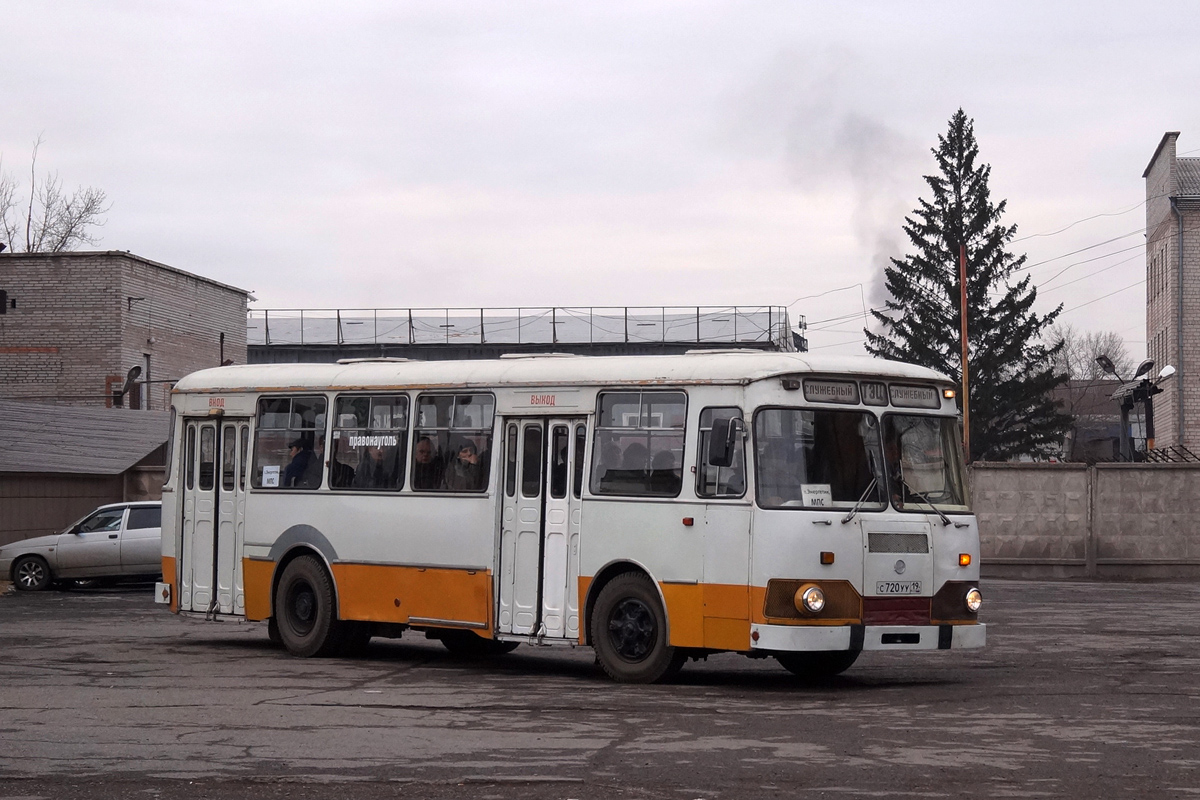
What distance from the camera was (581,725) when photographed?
35.4 feet

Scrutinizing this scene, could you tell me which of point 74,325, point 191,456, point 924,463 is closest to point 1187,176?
point 74,325

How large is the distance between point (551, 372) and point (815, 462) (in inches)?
108

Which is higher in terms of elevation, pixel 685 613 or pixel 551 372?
pixel 551 372

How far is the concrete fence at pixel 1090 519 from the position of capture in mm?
30953

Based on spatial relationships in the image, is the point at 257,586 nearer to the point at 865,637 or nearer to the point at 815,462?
the point at 815,462

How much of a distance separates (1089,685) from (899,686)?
1524 millimetres

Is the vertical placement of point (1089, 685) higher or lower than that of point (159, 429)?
lower

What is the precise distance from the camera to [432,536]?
1509cm

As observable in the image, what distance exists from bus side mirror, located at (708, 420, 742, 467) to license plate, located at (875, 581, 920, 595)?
4.97ft

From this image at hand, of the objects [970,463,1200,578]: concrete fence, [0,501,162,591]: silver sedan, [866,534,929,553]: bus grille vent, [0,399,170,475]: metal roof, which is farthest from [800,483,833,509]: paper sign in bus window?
[0,399,170,475]: metal roof

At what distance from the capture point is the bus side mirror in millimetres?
12617

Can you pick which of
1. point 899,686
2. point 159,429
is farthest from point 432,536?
point 159,429

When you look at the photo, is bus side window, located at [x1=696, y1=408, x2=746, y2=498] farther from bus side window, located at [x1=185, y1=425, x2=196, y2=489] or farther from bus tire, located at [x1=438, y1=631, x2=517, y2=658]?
bus side window, located at [x1=185, y1=425, x2=196, y2=489]

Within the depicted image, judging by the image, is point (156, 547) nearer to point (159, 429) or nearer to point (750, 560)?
point (159, 429)
